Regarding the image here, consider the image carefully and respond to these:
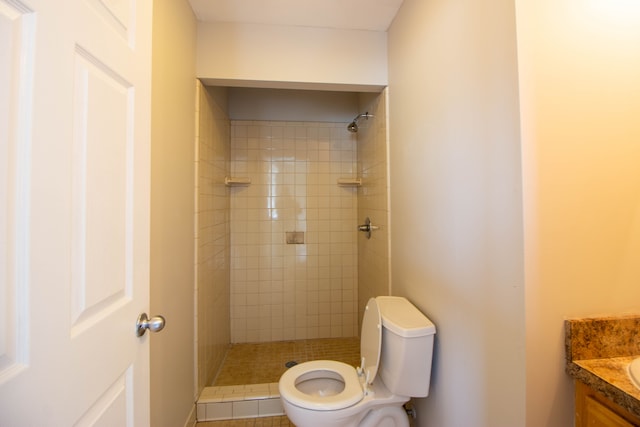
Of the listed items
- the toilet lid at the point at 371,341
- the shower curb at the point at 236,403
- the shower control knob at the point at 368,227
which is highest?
the shower control knob at the point at 368,227

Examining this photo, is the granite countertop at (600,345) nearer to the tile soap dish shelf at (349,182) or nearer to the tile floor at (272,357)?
the tile floor at (272,357)

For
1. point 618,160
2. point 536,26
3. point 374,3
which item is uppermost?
point 374,3

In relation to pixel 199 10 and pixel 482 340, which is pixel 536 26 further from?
pixel 199 10

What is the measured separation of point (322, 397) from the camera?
140 cm

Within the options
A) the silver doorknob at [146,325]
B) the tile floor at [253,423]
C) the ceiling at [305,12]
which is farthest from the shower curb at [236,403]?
the ceiling at [305,12]

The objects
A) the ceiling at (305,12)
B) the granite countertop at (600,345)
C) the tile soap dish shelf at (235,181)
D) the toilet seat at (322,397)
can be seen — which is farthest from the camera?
the tile soap dish shelf at (235,181)

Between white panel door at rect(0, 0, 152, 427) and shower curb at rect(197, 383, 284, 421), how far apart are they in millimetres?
1072

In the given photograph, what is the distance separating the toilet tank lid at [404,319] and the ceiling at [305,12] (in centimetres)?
163

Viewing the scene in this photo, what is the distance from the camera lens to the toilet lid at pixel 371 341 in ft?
4.39

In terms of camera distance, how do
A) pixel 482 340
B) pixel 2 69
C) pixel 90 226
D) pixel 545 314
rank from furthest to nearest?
pixel 482 340, pixel 545 314, pixel 90 226, pixel 2 69

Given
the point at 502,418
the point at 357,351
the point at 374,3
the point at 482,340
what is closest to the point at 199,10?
the point at 374,3

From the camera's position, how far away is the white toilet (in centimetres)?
122

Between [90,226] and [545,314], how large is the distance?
1160 mm

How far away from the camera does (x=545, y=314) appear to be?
79 centimetres
